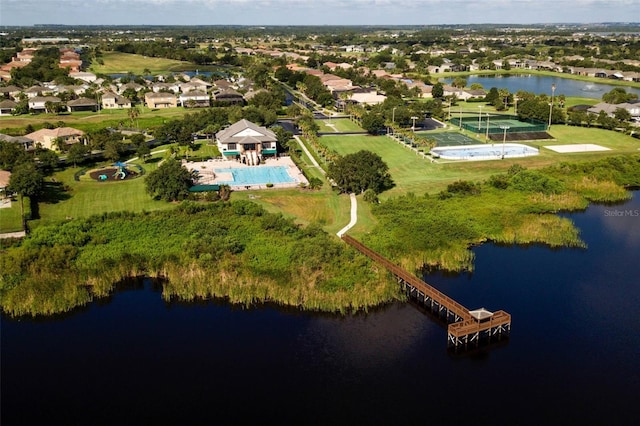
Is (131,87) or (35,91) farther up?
(131,87)

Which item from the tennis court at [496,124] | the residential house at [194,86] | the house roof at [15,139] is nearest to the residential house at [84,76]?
the residential house at [194,86]

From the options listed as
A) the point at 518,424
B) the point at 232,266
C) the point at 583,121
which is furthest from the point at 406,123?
the point at 518,424

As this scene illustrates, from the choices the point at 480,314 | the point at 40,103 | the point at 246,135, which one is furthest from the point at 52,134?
the point at 480,314

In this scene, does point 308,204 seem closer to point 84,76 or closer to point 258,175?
point 258,175

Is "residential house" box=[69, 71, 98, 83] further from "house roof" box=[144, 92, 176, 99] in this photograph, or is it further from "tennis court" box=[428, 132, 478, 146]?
"tennis court" box=[428, 132, 478, 146]

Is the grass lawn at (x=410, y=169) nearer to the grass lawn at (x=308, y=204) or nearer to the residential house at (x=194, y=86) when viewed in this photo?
the grass lawn at (x=308, y=204)

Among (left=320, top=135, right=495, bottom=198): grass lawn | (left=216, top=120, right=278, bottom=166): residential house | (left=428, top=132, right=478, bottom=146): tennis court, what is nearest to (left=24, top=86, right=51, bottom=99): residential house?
(left=216, top=120, right=278, bottom=166): residential house
